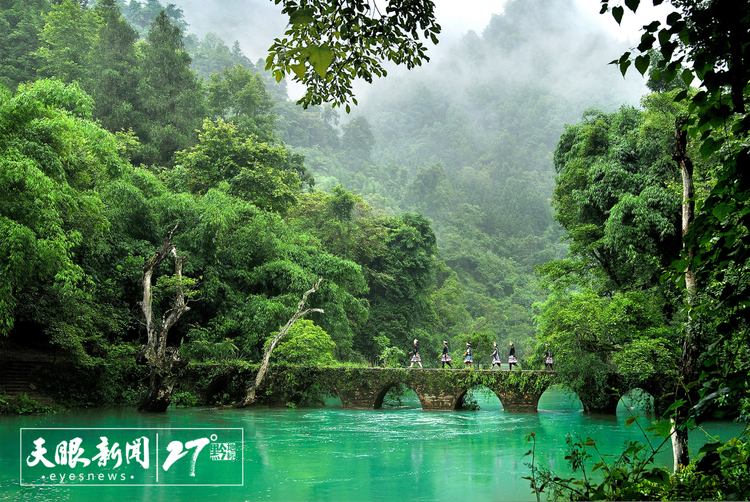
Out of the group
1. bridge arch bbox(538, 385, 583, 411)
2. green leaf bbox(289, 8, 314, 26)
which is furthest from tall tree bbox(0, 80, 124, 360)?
bridge arch bbox(538, 385, 583, 411)

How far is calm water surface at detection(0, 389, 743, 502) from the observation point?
698 centimetres

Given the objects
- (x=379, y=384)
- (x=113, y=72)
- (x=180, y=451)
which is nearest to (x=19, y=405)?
(x=180, y=451)

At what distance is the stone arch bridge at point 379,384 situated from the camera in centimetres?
1622

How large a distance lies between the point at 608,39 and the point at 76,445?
4205 inches

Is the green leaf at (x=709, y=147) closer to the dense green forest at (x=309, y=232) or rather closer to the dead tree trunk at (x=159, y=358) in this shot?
the dense green forest at (x=309, y=232)

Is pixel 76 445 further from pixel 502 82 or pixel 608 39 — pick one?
pixel 608 39

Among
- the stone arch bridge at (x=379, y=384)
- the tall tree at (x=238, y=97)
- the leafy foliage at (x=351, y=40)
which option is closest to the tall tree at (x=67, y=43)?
the tall tree at (x=238, y=97)

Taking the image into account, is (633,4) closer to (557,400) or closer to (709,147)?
(709,147)

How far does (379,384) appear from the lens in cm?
1745

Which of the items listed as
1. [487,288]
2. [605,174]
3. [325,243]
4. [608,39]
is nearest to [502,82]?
[608,39]

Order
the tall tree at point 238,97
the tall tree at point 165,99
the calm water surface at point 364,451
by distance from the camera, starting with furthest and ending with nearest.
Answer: the tall tree at point 238,97 → the tall tree at point 165,99 → the calm water surface at point 364,451

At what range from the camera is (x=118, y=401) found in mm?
14758

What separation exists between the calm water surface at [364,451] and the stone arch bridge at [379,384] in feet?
1.85

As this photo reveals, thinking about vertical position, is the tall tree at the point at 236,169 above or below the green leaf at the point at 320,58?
above
